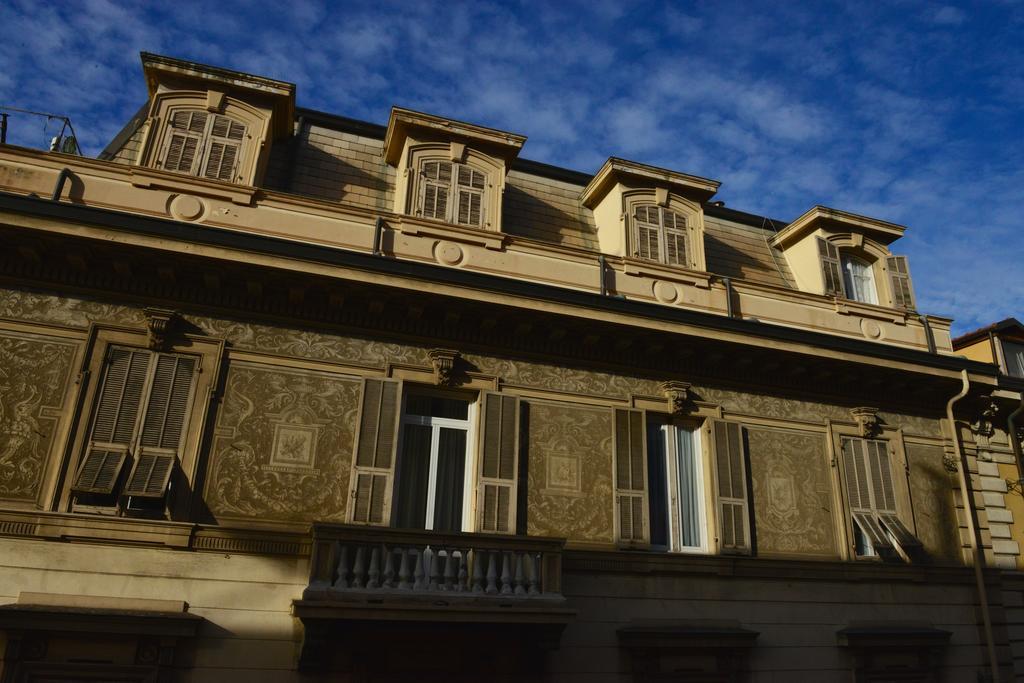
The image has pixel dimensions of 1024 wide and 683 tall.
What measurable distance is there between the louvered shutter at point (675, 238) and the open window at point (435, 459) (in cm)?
459

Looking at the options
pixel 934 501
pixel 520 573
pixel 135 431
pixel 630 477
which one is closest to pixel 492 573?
pixel 520 573

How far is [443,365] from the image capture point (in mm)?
11422

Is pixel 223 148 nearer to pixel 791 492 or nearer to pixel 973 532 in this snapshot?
pixel 791 492

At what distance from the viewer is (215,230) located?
34.1ft

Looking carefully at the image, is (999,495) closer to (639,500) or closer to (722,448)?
(722,448)

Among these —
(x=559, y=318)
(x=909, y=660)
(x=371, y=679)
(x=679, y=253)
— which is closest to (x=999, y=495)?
(x=909, y=660)

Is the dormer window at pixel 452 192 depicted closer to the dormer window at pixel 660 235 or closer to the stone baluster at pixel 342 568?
the dormer window at pixel 660 235

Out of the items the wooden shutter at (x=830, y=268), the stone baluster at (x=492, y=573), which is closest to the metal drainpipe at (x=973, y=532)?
the wooden shutter at (x=830, y=268)

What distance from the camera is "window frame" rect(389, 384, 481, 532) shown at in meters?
11.0

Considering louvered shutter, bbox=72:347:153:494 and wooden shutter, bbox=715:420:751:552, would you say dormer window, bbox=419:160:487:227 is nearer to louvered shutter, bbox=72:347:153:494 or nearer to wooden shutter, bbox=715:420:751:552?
louvered shutter, bbox=72:347:153:494

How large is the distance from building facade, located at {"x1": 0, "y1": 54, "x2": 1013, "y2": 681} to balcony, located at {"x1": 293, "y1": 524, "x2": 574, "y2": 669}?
44 millimetres

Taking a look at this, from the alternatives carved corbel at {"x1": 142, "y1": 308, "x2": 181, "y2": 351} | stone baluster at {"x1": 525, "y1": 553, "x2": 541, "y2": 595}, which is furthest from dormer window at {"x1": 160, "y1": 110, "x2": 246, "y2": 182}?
stone baluster at {"x1": 525, "y1": 553, "x2": 541, "y2": 595}

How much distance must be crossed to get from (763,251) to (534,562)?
367 inches

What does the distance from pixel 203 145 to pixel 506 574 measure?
8.20 meters
